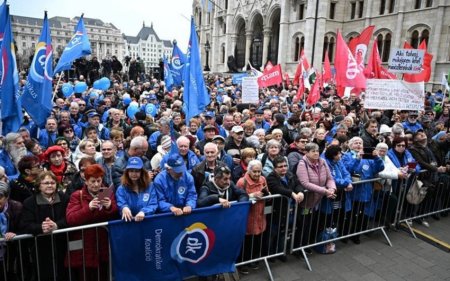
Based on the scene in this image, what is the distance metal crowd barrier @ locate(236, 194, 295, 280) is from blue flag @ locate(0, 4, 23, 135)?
4217 millimetres

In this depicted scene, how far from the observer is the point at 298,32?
1348 inches

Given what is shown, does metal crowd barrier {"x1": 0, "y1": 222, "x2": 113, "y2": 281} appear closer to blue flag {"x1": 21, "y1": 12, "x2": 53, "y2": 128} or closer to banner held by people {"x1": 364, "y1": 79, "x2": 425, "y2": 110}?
blue flag {"x1": 21, "y1": 12, "x2": 53, "y2": 128}

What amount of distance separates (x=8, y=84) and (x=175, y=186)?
354cm

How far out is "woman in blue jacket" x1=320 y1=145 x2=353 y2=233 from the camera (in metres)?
5.15

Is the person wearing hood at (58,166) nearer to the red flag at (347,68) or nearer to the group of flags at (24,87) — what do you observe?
the group of flags at (24,87)

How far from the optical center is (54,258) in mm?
Result: 3703

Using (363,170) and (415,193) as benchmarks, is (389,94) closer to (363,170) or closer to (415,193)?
(415,193)

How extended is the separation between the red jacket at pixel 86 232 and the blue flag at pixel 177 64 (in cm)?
991

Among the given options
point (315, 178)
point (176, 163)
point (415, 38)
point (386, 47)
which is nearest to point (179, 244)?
point (176, 163)

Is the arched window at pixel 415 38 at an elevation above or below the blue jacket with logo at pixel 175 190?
above

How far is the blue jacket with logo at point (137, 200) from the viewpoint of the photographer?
149 inches

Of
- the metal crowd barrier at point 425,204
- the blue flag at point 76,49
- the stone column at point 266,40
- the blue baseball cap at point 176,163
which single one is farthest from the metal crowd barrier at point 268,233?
the stone column at point 266,40

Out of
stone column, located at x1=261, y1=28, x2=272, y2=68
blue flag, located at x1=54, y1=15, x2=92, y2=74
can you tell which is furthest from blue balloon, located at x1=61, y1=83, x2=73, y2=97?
stone column, located at x1=261, y1=28, x2=272, y2=68

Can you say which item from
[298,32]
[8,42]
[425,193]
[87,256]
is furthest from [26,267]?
[298,32]
